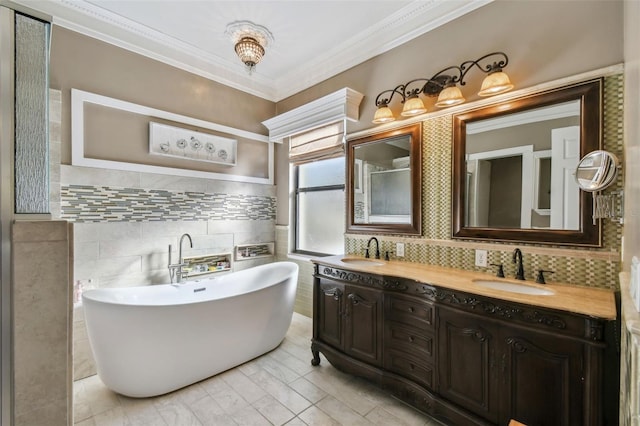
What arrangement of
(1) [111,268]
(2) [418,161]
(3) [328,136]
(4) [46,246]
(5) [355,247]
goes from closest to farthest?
(4) [46,246] → (2) [418,161] → (1) [111,268] → (5) [355,247] → (3) [328,136]

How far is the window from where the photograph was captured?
325 centimetres

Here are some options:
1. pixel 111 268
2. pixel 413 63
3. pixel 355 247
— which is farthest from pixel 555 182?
pixel 111 268

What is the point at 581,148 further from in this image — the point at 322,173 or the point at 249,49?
the point at 249,49

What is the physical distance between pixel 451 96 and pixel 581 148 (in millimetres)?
851

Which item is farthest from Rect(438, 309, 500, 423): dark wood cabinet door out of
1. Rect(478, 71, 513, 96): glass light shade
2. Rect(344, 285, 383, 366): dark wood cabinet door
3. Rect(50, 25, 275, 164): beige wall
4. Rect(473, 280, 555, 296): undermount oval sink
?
Rect(50, 25, 275, 164): beige wall

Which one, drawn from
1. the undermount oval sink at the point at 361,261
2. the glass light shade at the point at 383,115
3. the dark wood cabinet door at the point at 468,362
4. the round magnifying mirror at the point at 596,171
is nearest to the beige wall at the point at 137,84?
the glass light shade at the point at 383,115

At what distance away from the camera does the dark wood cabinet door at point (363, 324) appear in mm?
2018

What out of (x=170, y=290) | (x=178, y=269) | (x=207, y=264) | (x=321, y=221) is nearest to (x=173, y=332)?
(x=170, y=290)

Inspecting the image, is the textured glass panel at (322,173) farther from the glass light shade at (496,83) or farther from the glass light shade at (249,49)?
the glass light shade at (496,83)

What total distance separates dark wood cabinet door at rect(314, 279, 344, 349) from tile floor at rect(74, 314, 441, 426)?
0.99 ft

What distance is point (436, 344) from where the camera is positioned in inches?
67.4

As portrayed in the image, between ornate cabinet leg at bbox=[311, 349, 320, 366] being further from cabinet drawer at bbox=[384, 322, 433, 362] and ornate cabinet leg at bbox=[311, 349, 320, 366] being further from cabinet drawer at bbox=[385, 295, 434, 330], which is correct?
cabinet drawer at bbox=[385, 295, 434, 330]

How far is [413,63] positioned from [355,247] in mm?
1816

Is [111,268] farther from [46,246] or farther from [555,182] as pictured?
[555,182]
